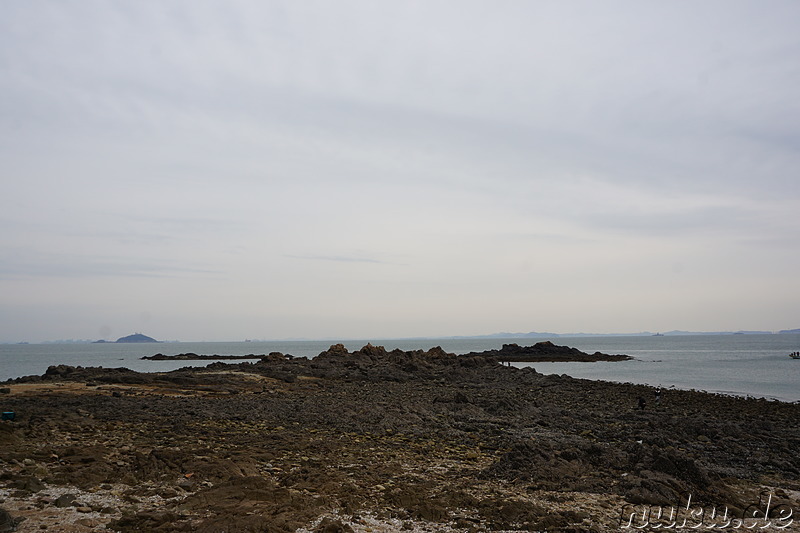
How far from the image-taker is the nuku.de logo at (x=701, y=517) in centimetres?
800

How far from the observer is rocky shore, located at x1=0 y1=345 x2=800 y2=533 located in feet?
25.6

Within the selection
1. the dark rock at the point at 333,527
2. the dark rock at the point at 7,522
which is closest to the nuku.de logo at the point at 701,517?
the dark rock at the point at 333,527

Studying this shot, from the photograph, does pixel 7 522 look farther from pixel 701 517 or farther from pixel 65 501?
pixel 701 517

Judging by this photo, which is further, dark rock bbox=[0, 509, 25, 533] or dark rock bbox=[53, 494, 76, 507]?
dark rock bbox=[53, 494, 76, 507]

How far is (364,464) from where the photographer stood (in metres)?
11.3

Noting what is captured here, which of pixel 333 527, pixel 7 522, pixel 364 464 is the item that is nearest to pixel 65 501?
pixel 7 522

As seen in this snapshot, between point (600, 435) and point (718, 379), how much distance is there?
3890cm

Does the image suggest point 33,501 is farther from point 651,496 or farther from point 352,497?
point 651,496

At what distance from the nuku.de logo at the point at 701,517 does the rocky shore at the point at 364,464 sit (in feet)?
0.53

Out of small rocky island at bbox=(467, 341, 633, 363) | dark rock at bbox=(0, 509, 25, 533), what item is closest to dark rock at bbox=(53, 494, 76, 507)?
dark rock at bbox=(0, 509, 25, 533)

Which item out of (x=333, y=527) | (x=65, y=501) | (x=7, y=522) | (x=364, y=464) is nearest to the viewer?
(x=7, y=522)

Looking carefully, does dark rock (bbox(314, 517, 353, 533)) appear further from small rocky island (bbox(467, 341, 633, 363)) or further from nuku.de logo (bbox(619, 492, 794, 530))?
small rocky island (bbox(467, 341, 633, 363))

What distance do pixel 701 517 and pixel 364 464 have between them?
6.18 meters

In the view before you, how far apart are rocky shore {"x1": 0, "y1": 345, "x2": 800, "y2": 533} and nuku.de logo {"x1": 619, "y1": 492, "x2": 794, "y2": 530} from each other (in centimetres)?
16
